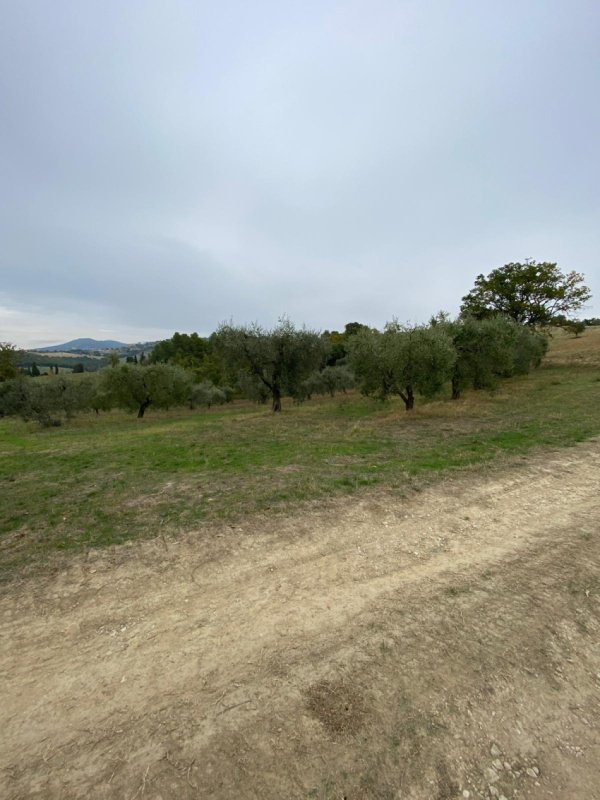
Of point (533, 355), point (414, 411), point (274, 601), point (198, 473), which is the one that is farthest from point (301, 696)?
point (533, 355)

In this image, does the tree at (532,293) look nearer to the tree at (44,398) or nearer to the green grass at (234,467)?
the green grass at (234,467)

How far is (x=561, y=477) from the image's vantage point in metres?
8.48

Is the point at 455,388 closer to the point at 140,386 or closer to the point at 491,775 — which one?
the point at 491,775

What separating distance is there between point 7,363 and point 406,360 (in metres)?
52.7

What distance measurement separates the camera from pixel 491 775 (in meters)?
2.62

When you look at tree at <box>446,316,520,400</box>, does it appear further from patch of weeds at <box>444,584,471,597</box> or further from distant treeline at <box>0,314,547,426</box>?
patch of weeds at <box>444,584,471,597</box>

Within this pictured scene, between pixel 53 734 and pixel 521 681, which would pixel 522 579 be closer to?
pixel 521 681

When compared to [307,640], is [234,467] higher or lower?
lower

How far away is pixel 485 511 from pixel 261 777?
5790mm

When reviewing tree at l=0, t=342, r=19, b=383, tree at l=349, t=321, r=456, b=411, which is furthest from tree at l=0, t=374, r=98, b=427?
tree at l=349, t=321, r=456, b=411

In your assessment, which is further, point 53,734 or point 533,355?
point 533,355

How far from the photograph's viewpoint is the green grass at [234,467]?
22.5 ft

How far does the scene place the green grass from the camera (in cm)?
686

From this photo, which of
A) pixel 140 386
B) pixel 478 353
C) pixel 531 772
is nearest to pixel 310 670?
pixel 531 772
